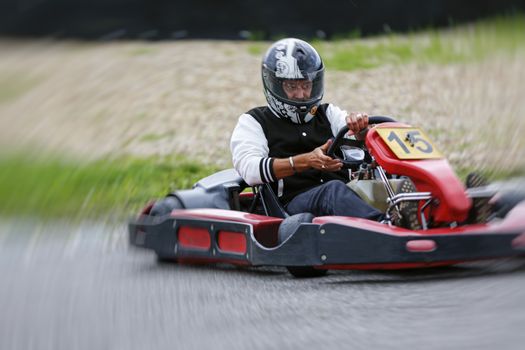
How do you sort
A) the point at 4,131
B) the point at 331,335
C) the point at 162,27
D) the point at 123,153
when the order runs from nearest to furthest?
the point at 331,335, the point at 4,131, the point at 123,153, the point at 162,27

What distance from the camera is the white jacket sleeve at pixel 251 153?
5320 mm

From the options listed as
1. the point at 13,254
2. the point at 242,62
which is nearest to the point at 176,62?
the point at 242,62

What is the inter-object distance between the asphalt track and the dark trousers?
298 millimetres

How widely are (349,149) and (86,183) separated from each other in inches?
152

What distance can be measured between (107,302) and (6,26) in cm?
508

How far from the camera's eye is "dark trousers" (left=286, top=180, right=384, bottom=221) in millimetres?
4836

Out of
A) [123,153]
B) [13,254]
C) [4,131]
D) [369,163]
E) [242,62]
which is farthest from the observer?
[242,62]

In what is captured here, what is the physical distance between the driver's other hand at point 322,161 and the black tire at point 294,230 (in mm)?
250

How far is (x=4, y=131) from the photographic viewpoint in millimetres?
8758

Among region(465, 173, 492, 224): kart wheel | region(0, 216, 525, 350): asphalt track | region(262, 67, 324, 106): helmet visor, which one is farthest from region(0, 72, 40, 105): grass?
region(465, 173, 492, 224): kart wheel

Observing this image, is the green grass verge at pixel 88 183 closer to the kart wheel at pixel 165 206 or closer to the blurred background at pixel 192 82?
the blurred background at pixel 192 82

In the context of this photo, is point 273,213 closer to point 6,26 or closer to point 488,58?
point 6,26

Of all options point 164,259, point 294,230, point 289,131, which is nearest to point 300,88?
point 289,131

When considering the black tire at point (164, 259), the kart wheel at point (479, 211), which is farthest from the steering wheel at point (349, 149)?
the black tire at point (164, 259)
